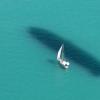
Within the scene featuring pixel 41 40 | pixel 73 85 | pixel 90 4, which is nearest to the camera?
pixel 73 85

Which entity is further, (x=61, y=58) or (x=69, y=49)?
(x=69, y=49)

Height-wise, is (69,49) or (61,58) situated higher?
(69,49)

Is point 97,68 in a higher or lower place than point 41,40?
lower

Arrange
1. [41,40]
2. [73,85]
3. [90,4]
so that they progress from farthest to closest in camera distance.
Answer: [90,4] < [41,40] < [73,85]

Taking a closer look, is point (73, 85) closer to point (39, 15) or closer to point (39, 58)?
point (39, 58)

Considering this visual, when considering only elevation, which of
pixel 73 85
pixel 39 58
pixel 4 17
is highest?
pixel 4 17

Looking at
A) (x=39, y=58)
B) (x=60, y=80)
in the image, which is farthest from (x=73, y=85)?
(x=39, y=58)

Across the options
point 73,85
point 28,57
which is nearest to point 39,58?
point 28,57

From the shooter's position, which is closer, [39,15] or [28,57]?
[28,57]
